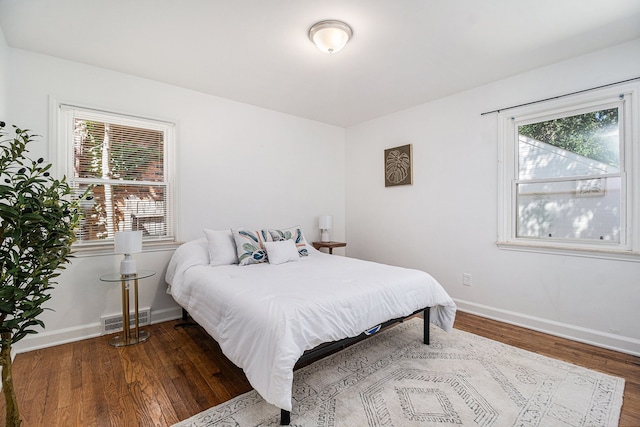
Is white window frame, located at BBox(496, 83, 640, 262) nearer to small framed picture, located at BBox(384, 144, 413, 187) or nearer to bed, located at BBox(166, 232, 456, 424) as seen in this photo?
small framed picture, located at BBox(384, 144, 413, 187)

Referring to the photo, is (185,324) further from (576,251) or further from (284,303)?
(576,251)

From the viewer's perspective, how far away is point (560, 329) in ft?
9.29

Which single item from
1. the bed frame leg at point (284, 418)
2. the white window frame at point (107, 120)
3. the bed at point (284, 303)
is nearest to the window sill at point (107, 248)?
the white window frame at point (107, 120)

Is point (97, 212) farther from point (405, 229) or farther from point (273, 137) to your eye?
point (405, 229)

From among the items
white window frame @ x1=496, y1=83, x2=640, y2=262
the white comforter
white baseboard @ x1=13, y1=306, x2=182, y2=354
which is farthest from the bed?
white window frame @ x1=496, y1=83, x2=640, y2=262

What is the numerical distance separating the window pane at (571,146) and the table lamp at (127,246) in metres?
3.89

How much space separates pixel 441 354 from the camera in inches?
96.7

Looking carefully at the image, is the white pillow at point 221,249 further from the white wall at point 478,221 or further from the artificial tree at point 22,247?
the white wall at point 478,221

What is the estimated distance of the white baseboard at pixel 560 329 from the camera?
8.22 ft

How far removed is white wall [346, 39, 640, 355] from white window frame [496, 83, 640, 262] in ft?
0.25

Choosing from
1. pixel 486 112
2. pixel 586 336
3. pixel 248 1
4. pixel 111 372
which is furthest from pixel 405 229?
pixel 111 372

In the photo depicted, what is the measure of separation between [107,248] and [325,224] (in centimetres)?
265

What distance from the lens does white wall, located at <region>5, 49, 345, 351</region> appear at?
2707 millimetres

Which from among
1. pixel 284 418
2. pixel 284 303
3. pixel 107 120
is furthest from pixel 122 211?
pixel 284 418
